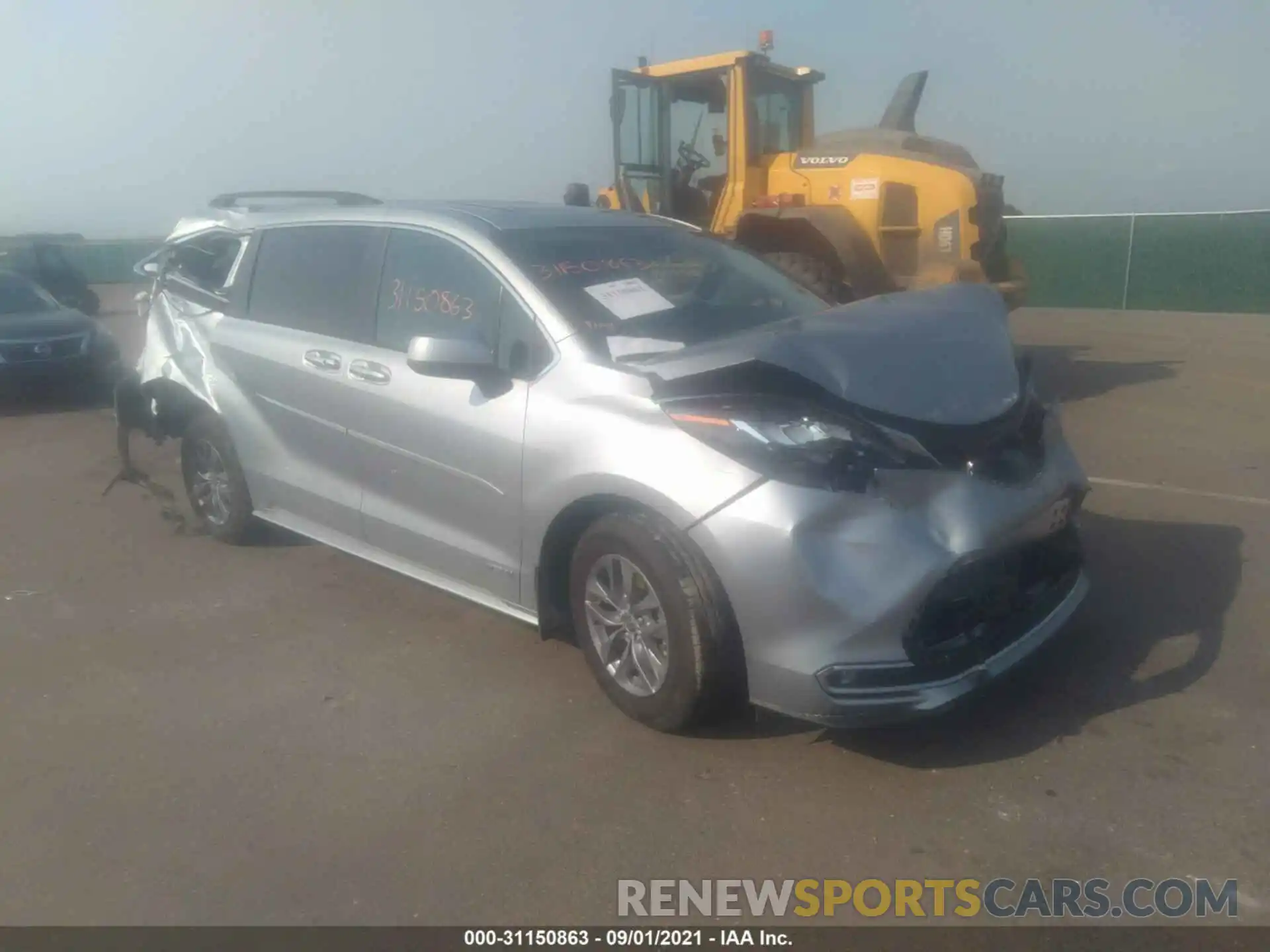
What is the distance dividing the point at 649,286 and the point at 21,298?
396 inches

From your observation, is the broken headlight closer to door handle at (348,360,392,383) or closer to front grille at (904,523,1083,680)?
front grille at (904,523,1083,680)

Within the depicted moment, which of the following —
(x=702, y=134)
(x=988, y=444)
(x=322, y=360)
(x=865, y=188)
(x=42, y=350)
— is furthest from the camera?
(x=42, y=350)

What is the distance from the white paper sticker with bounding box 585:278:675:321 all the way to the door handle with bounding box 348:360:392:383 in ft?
3.11

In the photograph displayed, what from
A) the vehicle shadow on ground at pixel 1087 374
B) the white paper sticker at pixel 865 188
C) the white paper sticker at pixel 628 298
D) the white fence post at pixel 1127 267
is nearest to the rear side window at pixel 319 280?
the white paper sticker at pixel 628 298

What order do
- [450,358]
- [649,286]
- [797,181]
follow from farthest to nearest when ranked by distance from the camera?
[797,181]
[649,286]
[450,358]

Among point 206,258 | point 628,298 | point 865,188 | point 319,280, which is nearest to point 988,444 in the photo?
point 628,298

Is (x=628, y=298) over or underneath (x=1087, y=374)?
over

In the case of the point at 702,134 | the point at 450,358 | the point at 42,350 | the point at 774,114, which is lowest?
the point at 42,350

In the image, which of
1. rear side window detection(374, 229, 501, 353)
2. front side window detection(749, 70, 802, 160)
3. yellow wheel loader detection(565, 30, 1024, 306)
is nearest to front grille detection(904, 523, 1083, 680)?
rear side window detection(374, 229, 501, 353)

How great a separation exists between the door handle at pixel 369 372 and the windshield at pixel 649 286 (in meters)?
0.74

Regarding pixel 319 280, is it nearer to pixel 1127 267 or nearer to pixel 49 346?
pixel 49 346

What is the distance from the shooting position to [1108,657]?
4340 mm

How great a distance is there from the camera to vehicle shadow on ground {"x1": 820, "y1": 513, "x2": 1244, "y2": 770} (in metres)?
3.78

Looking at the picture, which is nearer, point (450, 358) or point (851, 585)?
point (851, 585)
